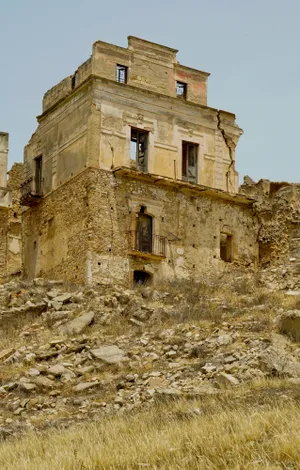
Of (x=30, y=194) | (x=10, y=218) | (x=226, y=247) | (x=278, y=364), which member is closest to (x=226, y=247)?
(x=226, y=247)

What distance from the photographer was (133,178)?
29547 millimetres

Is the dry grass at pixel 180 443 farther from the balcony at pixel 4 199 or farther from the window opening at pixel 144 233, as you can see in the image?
the balcony at pixel 4 199

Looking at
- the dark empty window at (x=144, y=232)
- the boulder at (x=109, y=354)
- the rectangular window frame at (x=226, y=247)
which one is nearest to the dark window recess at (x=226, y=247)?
the rectangular window frame at (x=226, y=247)

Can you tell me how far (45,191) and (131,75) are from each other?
4916 mm

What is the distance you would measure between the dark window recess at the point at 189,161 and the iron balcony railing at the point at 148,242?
2.86 metres

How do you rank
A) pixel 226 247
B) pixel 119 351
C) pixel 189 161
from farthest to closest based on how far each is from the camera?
pixel 226 247 < pixel 189 161 < pixel 119 351

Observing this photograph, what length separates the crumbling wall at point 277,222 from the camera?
32.7 meters

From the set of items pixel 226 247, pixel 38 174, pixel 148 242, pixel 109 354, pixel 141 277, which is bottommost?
pixel 109 354

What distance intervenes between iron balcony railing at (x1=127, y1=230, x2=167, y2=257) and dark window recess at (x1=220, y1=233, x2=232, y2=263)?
295 cm

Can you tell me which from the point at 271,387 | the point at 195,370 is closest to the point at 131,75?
the point at 195,370

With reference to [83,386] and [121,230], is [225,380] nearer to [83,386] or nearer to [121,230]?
[83,386]

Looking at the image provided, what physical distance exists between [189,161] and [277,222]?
4150 millimetres

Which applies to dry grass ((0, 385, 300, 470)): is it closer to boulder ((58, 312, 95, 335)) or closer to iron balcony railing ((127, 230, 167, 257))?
boulder ((58, 312, 95, 335))

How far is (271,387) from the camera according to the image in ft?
48.9
